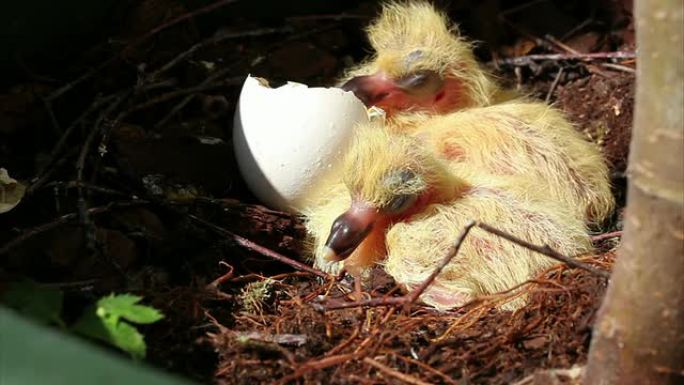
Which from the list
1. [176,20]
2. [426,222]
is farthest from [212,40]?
[426,222]

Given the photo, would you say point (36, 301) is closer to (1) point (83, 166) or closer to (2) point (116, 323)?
(2) point (116, 323)

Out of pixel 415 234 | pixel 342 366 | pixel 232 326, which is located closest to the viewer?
pixel 342 366

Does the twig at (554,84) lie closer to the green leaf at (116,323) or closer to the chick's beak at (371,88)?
the chick's beak at (371,88)

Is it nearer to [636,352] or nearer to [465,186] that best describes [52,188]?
[465,186]

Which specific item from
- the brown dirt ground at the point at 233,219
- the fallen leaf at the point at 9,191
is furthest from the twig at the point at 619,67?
the fallen leaf at the point at 9,191

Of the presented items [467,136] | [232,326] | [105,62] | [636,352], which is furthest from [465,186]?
[105,62]

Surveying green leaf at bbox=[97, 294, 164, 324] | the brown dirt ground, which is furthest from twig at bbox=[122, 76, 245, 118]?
green leaf at bbox=[97, 294, 164, 324]
